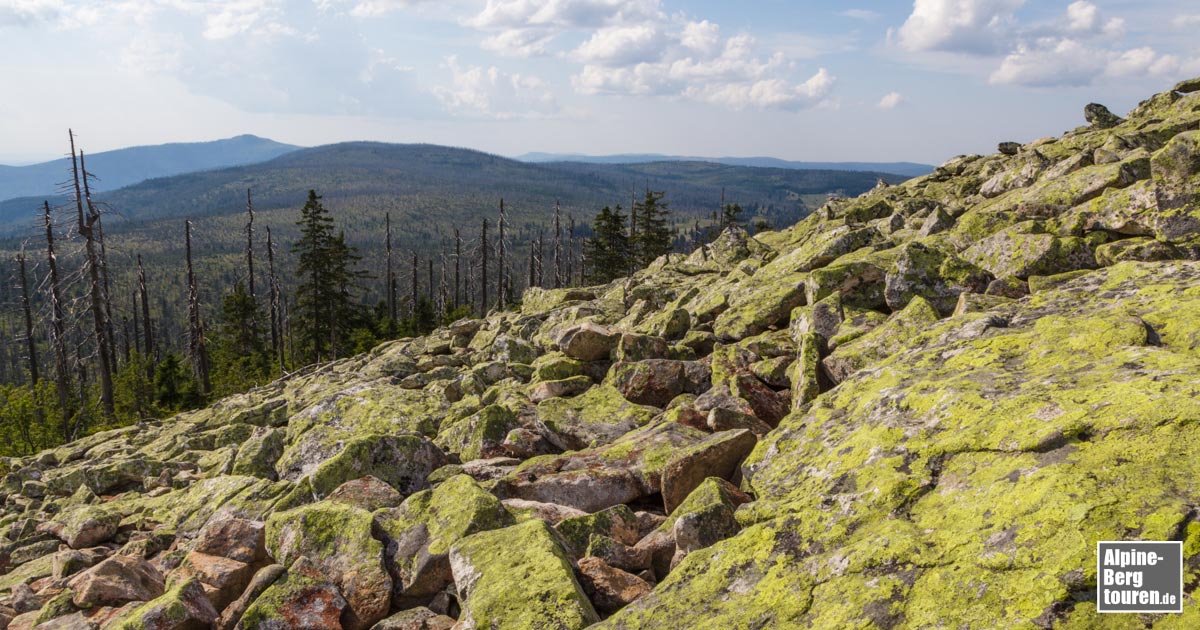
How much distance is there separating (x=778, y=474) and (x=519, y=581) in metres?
3.70

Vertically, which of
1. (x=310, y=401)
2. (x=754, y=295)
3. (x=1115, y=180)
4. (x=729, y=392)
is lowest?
(x=310, y=401)

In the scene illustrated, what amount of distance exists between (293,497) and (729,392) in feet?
27.8

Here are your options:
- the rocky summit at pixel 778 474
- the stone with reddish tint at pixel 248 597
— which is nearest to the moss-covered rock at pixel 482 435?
the rocky summit at pixel 778 474

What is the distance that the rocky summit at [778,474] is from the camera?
5.46 meters

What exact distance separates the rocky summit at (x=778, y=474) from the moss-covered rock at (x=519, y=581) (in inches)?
1.4

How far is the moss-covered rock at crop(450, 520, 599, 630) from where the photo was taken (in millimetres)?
6906

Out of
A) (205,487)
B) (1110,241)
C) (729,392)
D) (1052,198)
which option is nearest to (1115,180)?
(1052,198)

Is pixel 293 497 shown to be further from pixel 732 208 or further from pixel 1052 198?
pixel 732 208

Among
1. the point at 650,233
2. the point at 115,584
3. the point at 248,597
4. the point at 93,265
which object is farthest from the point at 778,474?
the point at 650,233

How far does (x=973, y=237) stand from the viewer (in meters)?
16.0

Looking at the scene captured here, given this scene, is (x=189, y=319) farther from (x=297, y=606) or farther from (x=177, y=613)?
(x=297, y=606)

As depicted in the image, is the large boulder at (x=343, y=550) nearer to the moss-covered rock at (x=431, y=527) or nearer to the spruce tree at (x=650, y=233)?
the moss-covered rock at (x=431, y=527)

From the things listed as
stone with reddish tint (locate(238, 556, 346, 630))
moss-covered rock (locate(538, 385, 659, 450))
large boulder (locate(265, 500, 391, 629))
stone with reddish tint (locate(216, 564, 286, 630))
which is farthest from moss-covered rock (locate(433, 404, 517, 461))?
stone with reddish tint (locate(238, 556, 346, 630))

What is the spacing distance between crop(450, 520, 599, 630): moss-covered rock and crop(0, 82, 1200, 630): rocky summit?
0.04m
